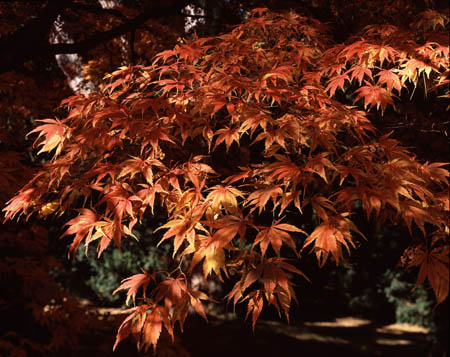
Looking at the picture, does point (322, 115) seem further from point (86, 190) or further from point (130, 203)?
point (86, 190)

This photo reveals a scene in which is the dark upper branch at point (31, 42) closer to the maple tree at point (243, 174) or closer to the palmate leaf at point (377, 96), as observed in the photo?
the maple tree at point (243, 174)

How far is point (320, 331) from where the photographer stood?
10672 mm

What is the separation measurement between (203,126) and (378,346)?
30.6ft

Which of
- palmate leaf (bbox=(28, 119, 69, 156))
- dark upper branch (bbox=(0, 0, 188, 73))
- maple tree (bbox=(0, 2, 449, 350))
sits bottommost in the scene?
maple tree (bbox=(0, 2, 449, 350))

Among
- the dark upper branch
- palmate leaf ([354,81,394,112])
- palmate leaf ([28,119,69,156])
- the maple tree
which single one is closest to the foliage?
the dark upper branch

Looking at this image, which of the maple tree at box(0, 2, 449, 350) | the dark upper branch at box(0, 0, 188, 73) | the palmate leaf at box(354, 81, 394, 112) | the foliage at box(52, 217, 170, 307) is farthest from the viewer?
the foliage at box(52, 217, 170, 307)

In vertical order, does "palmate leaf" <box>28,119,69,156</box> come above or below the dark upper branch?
below

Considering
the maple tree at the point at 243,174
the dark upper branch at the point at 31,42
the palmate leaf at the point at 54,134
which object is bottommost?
the maple tree at the point at 243,174

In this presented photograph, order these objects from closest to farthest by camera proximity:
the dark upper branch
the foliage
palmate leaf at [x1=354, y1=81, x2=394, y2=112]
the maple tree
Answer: the maple tree, palmate leaf at [x1=354, y1=81, x2=394, y2=112], the dark upper branch, the foliage

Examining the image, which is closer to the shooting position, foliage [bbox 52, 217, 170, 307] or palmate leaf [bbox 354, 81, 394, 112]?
palmate leaf [bbox 354, 81, 394, 112]

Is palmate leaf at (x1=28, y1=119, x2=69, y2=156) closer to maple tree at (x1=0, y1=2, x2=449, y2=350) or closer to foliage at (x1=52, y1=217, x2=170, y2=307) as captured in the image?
maple tree at (x1=0, y1=2, x2=449, y2=350)

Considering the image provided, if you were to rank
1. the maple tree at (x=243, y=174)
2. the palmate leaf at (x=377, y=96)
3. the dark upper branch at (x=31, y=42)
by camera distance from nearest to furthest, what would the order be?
the maple tree at (x=243, y=174) → the palmate leaf at (x=377, y=96) → the dark upper branch at (x=31, y=42)

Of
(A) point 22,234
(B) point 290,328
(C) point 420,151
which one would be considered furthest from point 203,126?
(B) point 290,328

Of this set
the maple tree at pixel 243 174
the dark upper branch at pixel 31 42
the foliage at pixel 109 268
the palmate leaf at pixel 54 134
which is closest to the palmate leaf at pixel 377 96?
the maple tree at pixel 243 174
